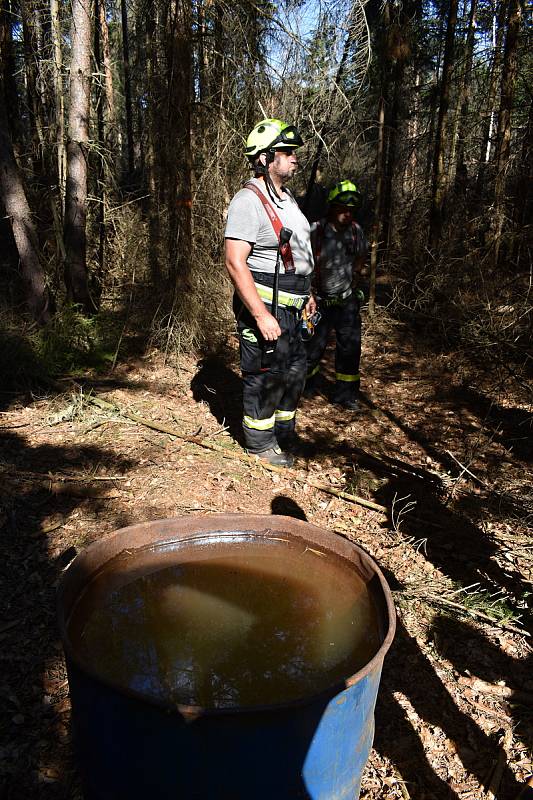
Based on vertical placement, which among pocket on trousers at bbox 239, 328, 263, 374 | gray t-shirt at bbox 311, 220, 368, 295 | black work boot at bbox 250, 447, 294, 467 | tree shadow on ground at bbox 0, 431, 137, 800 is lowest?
tree shadow on ground at bbox 0, 431, 137, 800

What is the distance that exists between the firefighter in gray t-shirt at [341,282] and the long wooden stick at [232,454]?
1.72 meters

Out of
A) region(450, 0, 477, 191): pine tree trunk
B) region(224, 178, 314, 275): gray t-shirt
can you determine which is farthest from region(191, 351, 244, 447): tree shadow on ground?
region(450, 0, 477, 191): pine tree trunk

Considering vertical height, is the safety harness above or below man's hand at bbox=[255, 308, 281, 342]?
above

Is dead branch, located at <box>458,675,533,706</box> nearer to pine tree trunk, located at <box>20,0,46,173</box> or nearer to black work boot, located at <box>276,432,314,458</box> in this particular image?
black work boot, located at <box>276,432,314,458</box>

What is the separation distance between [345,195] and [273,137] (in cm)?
180

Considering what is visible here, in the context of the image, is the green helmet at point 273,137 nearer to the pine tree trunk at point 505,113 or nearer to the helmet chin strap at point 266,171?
the helmet chin strap at point 266,171

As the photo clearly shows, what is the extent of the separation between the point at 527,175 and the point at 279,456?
19.0 ft

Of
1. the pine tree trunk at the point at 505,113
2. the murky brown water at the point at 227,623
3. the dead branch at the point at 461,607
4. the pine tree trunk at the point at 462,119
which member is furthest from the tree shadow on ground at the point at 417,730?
the pine tree trunk at the point at 462,119

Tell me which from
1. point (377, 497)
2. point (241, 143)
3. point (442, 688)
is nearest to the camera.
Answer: point (442, 688)

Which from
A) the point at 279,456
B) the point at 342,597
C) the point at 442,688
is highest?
the point at 342,597

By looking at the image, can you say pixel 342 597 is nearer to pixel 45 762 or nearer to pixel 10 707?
pixel 45 762

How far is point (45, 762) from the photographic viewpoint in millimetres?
2205

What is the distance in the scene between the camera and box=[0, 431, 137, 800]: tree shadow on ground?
2184mm

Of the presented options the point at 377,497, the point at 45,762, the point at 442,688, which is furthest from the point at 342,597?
the point at 377,497
